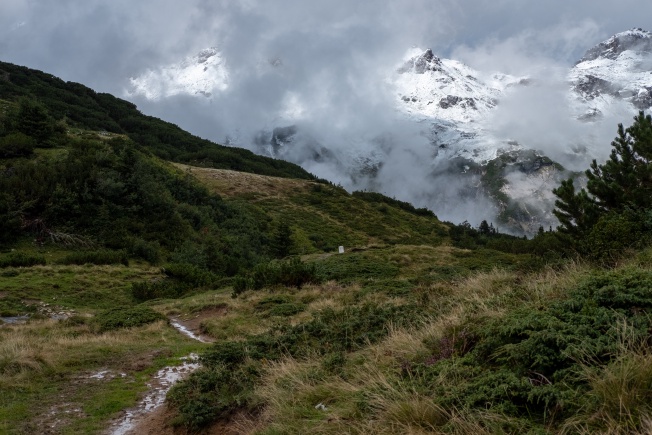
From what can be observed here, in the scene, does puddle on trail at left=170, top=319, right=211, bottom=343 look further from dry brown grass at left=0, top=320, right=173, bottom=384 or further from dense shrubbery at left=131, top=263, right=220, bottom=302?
dense shrubbery at left=131, top=263, right=220, bottom=302

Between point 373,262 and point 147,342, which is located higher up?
point 373,262

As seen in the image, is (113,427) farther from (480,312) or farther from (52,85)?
(52,85)

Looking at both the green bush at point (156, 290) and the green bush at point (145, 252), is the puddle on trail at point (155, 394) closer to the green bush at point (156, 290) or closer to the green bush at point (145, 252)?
the green bush at point (156, 290)

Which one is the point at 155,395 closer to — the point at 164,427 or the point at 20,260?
the point at 164,427

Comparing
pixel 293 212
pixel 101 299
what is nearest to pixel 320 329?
pixel 101 299

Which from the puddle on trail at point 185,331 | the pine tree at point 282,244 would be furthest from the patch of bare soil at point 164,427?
the pine tree at point 282,244

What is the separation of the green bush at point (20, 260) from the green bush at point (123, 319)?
43.4 ft

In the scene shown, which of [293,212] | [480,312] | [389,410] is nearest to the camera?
[389,410]

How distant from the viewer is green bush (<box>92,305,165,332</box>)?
14595mm

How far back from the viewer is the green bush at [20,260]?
A: 25.8 metres

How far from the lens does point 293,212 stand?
68938 millimetres

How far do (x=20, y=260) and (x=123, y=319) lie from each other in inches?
603

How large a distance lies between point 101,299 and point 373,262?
14.8 meters

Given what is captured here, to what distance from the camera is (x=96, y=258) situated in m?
29.2
